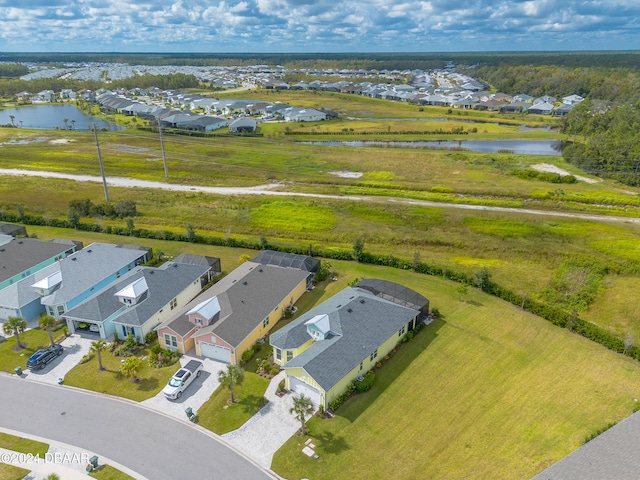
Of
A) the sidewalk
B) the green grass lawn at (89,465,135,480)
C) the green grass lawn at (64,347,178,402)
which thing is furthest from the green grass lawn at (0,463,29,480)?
the green grass lawn at (64,347,178,402)

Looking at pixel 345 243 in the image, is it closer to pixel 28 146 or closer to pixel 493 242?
pixel 493 242

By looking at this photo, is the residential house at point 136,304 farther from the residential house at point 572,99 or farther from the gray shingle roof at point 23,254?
the residential house at point 572,99

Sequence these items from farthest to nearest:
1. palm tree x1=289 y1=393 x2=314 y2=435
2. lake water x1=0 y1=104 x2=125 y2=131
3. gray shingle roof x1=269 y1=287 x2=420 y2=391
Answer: lake water x1=0 y1=104 x2=125 y2=131 → gray shingle roof x1=269 y1=287 x2=420 y2=391 → palm tree x1=289 y1=393 x2=314 y2=435

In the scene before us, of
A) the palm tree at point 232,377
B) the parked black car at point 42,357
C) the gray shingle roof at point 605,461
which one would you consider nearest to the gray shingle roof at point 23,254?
Result: the parked black car at point 42,357

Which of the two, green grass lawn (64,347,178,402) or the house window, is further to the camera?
the house window

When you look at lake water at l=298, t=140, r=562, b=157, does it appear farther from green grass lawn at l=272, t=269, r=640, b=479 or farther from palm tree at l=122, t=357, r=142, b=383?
palm tree at l=122, t=357, r=142, b=383

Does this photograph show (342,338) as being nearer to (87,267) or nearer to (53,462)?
(53,462)

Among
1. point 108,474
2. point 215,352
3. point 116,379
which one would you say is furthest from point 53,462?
point 215,352
